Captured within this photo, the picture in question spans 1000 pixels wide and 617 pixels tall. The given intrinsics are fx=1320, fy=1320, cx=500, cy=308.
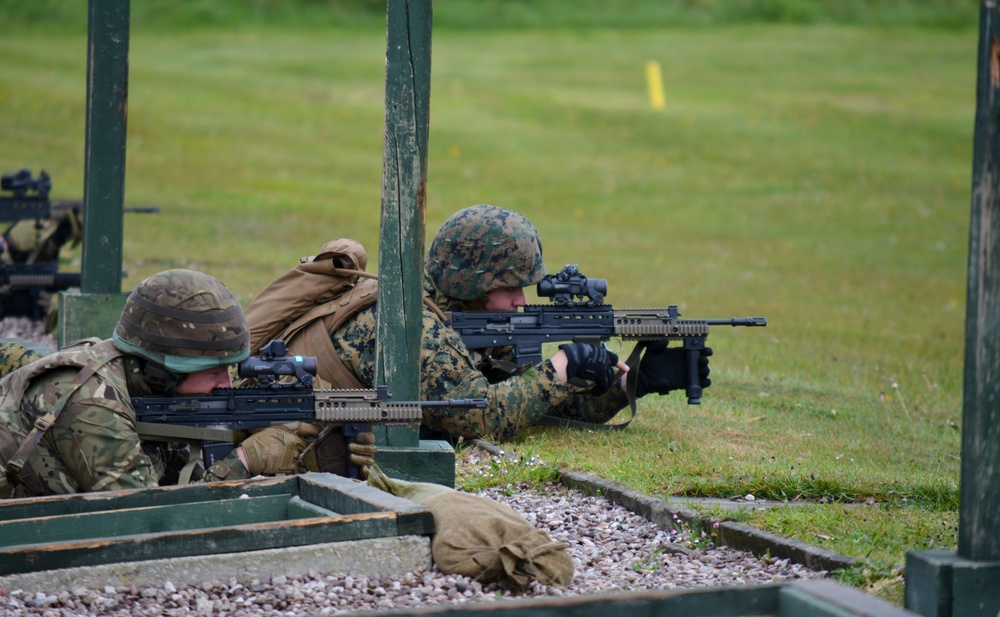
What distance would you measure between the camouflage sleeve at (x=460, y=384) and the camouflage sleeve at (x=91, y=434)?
172 centimetres

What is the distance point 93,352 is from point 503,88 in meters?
26.5

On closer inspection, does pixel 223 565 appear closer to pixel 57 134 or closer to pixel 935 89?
pixel 57 134

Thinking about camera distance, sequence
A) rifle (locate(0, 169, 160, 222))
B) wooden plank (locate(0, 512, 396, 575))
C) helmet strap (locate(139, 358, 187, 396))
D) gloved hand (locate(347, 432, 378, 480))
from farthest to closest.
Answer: rifle (locate(0, 169, 160, 222)), gloved hand (locate(347, 432, 378, 480)), helmet strap (locate(139, 358, 187, 396)), wooden plank (locate(0, 512, 396, 575))

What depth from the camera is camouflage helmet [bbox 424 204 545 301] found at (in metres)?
7.24

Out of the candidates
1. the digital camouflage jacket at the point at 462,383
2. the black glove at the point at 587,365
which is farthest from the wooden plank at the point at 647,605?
the black glove at the point at 587,365

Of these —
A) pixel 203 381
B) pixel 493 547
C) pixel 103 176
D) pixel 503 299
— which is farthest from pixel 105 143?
pixel 493 547

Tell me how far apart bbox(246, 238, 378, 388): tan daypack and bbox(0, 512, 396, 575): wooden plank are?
206cm

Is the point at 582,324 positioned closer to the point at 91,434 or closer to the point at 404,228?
the point at 404,228

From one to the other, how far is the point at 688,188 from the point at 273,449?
804 inches

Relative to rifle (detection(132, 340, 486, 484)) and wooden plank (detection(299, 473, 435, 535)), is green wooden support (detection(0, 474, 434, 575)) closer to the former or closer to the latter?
wooden plank (detection(299, 473, 435, 535))

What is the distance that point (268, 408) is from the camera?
5.66 m

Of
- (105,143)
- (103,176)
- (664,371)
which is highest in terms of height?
(105,143)

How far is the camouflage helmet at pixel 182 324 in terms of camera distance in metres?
5.18

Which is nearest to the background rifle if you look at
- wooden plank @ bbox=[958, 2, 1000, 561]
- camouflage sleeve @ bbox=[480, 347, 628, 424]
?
camouflage sleeve @ bbox=[480, 347, 628, 424]
